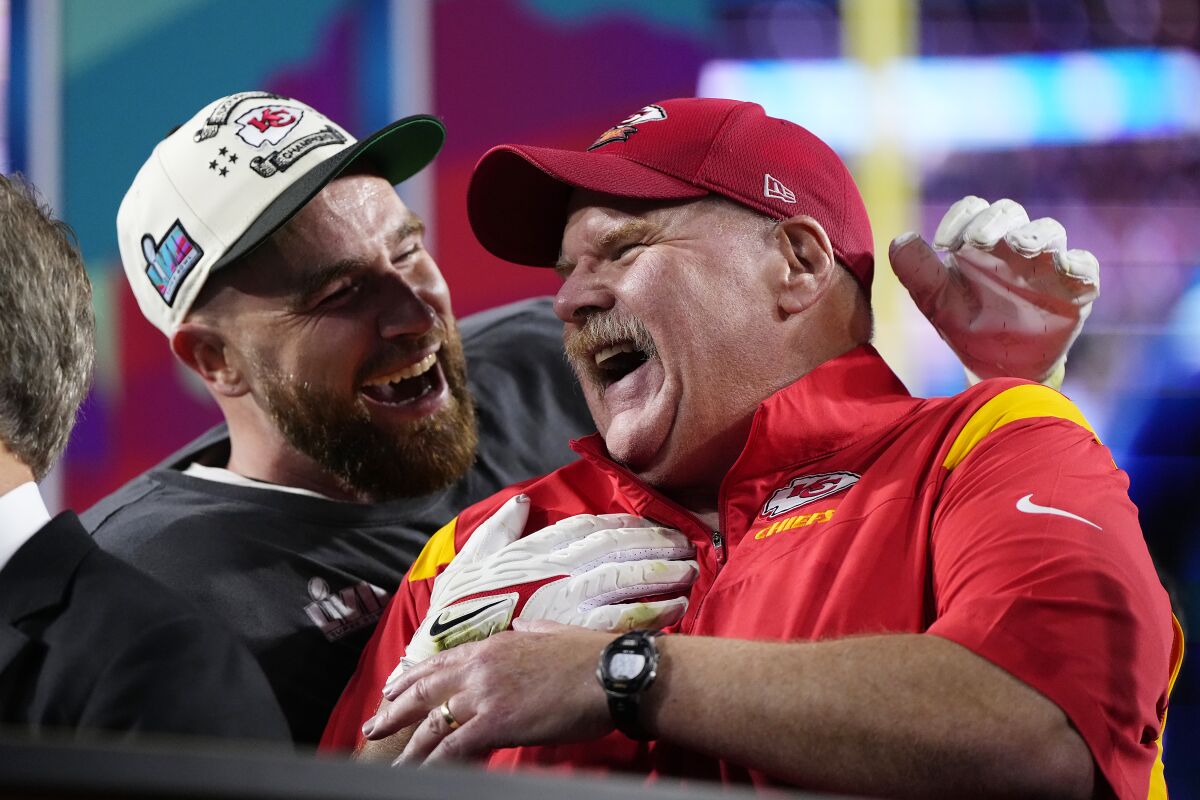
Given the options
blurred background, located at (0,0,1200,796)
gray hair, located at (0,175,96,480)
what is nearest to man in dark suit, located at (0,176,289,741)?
gray hair, located at (0,175,96,480)

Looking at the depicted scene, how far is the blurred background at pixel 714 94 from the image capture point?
3336mm

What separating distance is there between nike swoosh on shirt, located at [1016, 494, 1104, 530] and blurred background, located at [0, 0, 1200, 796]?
2.17 metres

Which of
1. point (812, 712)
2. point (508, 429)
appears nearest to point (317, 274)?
point (508, 429)

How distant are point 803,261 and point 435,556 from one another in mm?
557

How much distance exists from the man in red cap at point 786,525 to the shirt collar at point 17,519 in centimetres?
36

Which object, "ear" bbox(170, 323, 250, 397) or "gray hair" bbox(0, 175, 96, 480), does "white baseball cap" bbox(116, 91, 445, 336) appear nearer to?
"ear" bbox(170, 323, 250, 397)

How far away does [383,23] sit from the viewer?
343 cm

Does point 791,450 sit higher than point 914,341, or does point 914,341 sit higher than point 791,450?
point 791,450

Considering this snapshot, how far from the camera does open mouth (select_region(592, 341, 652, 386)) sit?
5.01ft

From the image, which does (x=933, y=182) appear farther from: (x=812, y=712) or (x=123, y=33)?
(x=812, y=712)

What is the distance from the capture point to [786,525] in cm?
133

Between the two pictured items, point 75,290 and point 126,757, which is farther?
point 75,290

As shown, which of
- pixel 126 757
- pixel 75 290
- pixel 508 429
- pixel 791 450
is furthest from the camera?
pixel 508 429

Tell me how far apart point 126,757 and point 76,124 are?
10.5 ft
